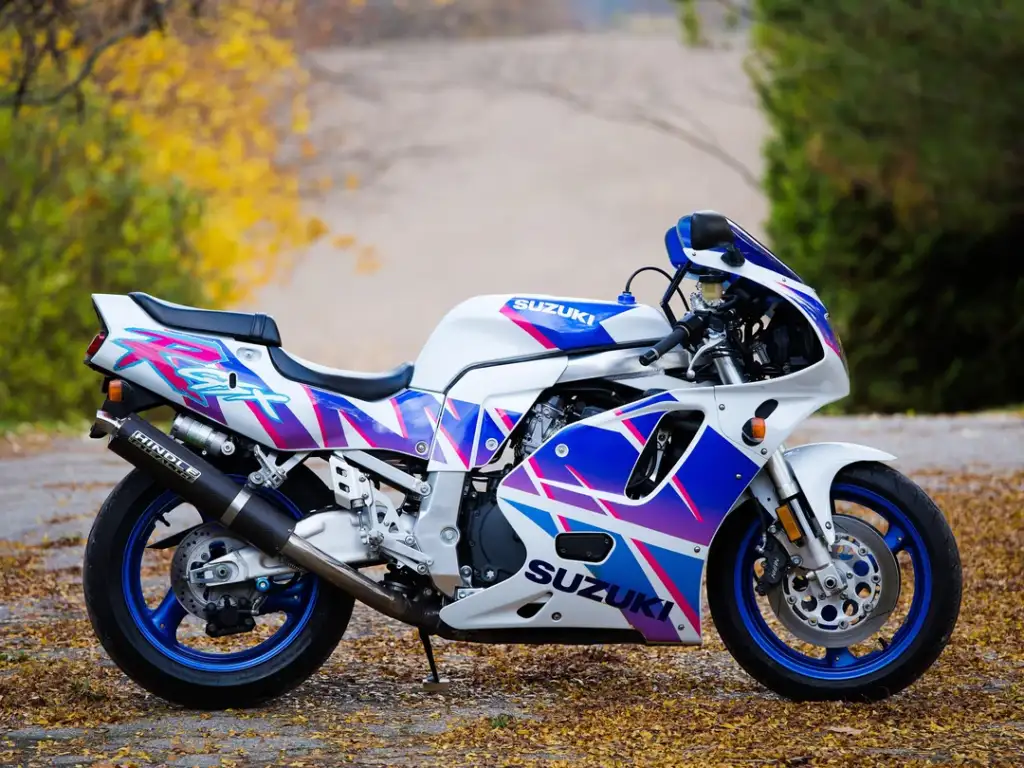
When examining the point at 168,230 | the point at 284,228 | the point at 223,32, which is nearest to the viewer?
the point at 168,230

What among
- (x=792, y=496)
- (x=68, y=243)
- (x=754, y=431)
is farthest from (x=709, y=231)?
(x=68, y=243)

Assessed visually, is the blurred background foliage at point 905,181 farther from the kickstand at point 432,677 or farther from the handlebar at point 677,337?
the kickstand at point 432,677

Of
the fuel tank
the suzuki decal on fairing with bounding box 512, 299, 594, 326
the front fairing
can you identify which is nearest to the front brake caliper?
the front fairing

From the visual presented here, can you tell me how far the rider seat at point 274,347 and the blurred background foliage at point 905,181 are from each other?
10116 millimetres

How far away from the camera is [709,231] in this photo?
4770 millimetres

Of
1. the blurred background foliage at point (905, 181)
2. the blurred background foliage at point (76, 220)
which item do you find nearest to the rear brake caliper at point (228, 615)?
the blurred background foliage at point (76, 220)

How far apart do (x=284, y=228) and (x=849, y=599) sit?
2047 centimetres

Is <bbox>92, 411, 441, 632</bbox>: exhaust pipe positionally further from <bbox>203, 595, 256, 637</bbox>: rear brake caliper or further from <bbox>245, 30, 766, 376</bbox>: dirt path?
<bbox>245, 30, 766, 376</bbox>: dirt path

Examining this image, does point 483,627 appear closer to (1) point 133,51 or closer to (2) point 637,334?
(2) point 637,334

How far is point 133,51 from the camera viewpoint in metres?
18.4

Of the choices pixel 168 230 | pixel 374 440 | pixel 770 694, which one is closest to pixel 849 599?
pixel 770 694

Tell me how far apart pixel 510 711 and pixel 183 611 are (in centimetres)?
106

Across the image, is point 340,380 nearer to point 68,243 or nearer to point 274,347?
point 274,347

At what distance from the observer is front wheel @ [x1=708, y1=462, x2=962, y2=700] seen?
4.88 meters
